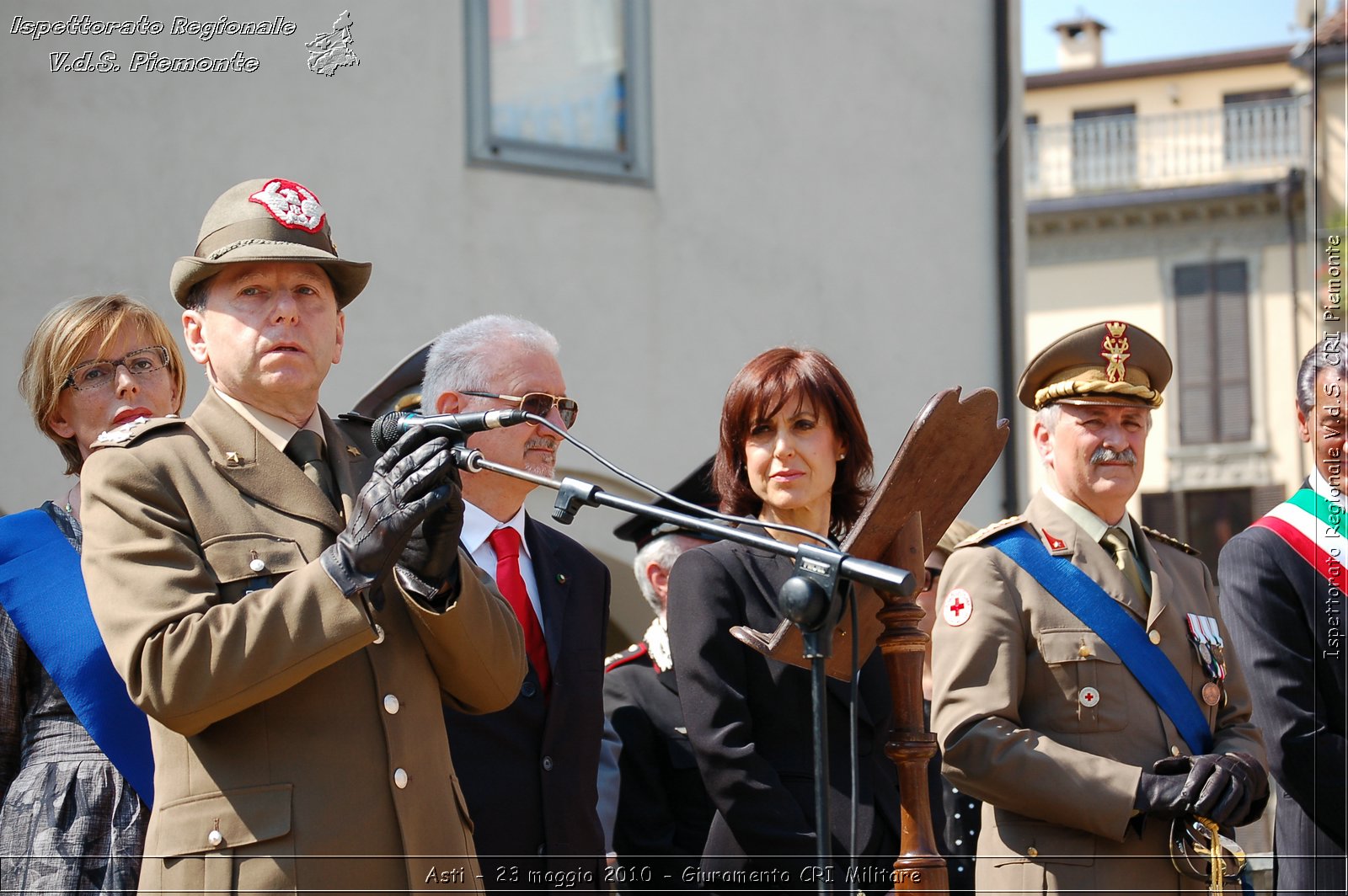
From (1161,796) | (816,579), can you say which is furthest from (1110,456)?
(816,579)

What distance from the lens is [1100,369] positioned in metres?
4.34

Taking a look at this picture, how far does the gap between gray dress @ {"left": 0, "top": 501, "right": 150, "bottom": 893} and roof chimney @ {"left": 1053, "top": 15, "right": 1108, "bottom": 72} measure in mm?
31095

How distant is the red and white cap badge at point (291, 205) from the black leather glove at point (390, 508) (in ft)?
2.26

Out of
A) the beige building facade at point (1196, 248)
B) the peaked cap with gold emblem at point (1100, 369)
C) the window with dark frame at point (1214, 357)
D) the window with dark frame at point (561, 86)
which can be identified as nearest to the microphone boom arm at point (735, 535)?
the peaked cap with gold emblem at point (1100, 369)

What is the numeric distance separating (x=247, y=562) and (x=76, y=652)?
0.77 metres

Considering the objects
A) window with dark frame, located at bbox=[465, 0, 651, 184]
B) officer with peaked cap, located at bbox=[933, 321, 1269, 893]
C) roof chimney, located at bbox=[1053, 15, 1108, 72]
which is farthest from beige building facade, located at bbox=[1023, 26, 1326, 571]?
officer with peaked cap, located at bbox=[933, 321, 1269, 893]

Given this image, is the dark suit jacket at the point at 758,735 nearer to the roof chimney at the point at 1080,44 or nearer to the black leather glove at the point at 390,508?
the black leather glove at the point at 390,508

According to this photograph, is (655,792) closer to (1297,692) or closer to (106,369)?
(1297,692)

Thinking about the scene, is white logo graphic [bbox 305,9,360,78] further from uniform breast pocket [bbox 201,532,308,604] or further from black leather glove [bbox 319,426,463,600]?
black leather glove [bbox 319,426,463,600]

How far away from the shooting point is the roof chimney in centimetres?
3250

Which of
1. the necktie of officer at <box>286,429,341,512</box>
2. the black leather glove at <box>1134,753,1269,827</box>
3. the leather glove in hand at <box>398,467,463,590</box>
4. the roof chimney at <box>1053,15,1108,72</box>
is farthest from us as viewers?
the roof chimney at <box>1053,15,1108,72</box>

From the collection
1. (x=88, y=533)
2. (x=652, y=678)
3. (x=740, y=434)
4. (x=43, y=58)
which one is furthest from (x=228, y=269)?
(x=43, y=58)

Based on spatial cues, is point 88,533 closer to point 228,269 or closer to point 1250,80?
point 228,269

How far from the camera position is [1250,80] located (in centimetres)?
2941
